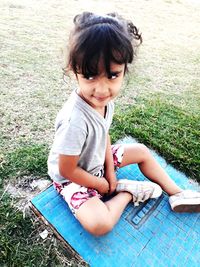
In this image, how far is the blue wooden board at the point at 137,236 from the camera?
1.52 meters

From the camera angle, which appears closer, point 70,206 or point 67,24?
point 70,206

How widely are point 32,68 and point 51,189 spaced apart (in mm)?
1533

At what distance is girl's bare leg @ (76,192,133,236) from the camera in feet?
4.94

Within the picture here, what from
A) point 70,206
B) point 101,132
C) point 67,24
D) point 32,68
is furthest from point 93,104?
point 67,24

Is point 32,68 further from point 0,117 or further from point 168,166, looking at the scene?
point 168,166

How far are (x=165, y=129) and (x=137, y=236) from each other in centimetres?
101

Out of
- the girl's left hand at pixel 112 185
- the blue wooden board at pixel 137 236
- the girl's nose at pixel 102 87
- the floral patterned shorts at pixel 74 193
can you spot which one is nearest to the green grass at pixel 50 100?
the blue wooden board at pixel 137 236

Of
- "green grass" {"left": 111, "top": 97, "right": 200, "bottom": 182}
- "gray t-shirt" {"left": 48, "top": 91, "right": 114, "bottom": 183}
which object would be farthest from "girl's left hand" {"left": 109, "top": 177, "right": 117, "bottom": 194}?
"green grass" {"left": 111, "top": 97, "right": 200, "bottom": 182}

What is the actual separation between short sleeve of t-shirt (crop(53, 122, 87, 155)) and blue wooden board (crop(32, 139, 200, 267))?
448 mm

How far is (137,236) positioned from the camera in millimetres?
1608

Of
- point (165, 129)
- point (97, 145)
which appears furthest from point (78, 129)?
point (165, 129)

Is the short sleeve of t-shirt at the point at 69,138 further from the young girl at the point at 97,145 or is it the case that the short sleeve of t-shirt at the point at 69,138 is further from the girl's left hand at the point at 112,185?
the girl's left hand at the point at 112,185

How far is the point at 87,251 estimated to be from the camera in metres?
1.52

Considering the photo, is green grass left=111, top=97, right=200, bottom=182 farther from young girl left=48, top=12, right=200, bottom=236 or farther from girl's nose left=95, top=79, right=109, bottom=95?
girl's nose left=95, top=79, right=109, bottom=95
